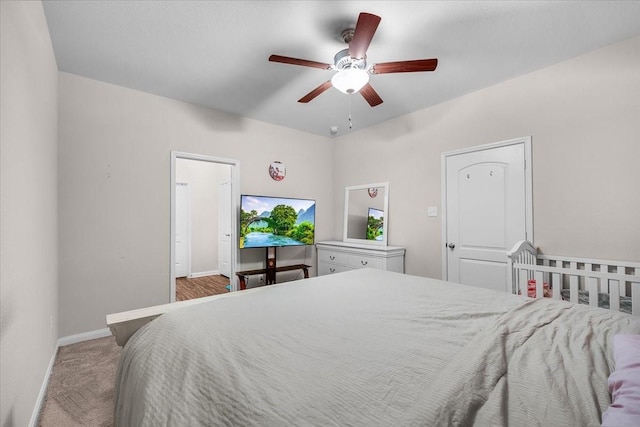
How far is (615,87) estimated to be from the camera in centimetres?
222

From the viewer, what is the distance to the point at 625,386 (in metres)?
0.61

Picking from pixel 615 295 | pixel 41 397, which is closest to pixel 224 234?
pixel 41 397

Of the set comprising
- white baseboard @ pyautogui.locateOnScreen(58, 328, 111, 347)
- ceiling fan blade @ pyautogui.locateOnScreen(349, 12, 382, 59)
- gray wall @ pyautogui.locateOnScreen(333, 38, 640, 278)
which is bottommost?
white baseboard @ pyautogui.locateOnScreen(58, 328, 111, 347)

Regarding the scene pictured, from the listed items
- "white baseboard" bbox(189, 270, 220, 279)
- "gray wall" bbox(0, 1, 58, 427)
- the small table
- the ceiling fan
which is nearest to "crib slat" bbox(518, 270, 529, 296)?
the ceiling fan

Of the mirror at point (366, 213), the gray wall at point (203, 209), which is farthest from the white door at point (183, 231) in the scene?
the mirror at point (366, 213)

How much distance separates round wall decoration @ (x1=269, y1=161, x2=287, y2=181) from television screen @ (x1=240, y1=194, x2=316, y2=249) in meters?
0.41

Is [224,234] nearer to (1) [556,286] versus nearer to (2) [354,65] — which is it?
(2) [354,65]

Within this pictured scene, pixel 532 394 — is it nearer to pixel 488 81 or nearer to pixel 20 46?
pixel 20 46

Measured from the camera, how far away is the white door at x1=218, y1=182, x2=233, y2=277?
5.08 m

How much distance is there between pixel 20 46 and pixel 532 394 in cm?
249

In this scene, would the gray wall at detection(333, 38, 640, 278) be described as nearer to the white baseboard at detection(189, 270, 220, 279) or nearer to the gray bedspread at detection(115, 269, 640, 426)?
the gray bedspread at detection(115, 269, 640, 426)

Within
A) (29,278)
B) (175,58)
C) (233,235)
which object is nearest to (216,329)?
(29,278)

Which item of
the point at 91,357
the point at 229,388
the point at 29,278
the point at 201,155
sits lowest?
the point at 91,357

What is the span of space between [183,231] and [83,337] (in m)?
2.94
